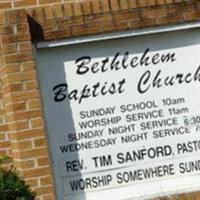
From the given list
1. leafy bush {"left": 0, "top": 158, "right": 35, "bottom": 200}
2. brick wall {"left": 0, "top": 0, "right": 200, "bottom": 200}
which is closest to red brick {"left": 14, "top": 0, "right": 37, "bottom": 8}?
brick wall {"left": 0, "top": 0, "right": 200, "bottom": 200}

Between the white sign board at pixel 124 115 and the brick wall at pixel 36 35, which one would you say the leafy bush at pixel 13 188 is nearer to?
the brick wall at pixel 36 35

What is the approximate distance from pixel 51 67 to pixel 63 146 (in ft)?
2.58

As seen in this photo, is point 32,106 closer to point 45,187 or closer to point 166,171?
point 45,187

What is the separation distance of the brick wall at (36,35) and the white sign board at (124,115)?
0.62 ft

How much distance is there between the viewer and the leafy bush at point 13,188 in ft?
21.0

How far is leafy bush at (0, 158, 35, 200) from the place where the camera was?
6395 millimetres

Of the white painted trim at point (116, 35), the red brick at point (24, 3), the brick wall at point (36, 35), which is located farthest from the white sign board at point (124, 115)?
the red brick at point (24, 3)

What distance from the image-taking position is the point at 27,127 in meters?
7.11

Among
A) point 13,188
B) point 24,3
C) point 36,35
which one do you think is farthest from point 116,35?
point 13,188

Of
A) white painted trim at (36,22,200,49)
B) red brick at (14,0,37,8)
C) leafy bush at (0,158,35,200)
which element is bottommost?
leafy bush at (0,158,35,200)

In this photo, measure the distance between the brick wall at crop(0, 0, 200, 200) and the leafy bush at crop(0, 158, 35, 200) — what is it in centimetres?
45

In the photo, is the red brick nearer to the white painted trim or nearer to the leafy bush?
the white painted trim

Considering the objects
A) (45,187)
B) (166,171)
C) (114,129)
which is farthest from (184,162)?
(45,187)

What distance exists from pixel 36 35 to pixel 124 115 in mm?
1176
